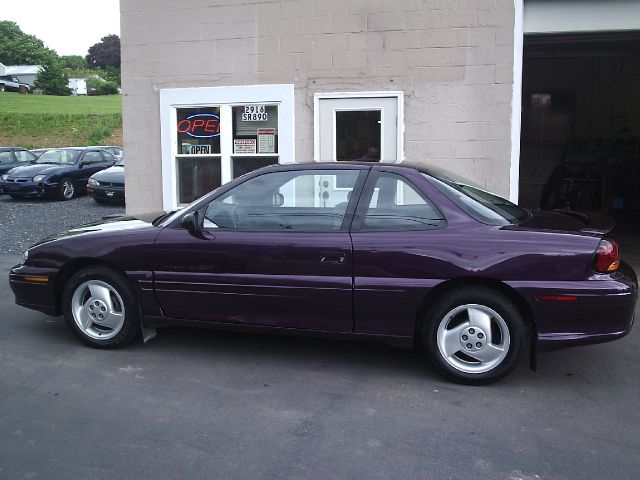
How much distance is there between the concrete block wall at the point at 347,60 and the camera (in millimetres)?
7863

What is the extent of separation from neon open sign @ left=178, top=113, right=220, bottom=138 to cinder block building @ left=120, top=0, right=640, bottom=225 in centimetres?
1

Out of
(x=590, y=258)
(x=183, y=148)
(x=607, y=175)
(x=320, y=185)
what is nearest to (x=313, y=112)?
(x=183, y=148)

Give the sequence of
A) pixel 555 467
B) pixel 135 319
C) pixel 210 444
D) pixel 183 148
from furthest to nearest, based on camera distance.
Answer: pixel 183 148 → pixel 135 319 → pixel 210 444 → pixel 555 467

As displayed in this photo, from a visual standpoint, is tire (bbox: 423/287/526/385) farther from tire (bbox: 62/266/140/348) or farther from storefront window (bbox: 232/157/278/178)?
storefront window (bbox: 232/157/278/178)

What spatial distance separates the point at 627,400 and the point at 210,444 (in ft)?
9.16

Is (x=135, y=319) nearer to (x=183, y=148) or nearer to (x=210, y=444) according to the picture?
(x=210, y=444)

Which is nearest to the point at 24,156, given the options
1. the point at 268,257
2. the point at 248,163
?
the point at 248,163

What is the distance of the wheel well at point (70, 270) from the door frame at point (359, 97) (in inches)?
152

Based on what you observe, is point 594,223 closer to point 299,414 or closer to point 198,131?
point 299,414

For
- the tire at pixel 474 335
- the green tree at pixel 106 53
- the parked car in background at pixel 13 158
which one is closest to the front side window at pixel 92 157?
the parked car in background at pixel 13 158

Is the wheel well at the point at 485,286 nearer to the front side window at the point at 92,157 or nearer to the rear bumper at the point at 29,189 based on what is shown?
the rear bumper at the point at 29,189

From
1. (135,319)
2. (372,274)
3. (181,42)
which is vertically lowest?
(135,319)

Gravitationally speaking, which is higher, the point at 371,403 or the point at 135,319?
the point at 135,319

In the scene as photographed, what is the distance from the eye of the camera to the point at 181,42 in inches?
348
